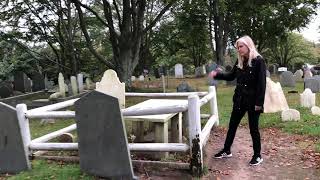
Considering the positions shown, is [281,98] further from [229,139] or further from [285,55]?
[285,55]

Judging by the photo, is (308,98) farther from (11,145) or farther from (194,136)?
(11,145)

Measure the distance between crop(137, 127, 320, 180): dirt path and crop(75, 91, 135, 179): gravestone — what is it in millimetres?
499

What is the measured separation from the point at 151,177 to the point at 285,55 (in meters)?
43.4

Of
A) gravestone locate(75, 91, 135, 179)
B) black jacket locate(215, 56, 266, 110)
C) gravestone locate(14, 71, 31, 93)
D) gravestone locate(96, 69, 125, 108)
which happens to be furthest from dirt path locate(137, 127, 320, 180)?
gravestone locate(14, 71, 31, 93)

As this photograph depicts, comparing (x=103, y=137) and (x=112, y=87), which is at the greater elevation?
(x=112, y=87)

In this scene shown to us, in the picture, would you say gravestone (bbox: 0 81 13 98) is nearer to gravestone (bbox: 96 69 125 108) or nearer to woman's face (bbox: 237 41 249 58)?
gravestone (bbox: 96 69 125 108)

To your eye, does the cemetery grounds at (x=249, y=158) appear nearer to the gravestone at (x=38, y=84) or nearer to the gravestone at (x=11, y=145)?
the gravestone at (x=11, y=145)

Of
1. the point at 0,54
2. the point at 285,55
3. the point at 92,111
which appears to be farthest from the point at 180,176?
the point at 285,55

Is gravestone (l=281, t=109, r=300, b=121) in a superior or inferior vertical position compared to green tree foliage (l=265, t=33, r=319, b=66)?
inferior

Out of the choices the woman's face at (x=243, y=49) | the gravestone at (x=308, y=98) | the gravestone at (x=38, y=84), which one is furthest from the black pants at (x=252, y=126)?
the gravestone at (x=38, y=84)

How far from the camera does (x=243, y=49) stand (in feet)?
22.4

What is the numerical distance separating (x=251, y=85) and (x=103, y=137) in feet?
7.64

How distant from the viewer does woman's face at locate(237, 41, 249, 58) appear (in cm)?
679

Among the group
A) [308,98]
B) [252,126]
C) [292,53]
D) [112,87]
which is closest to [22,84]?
[112,87]
